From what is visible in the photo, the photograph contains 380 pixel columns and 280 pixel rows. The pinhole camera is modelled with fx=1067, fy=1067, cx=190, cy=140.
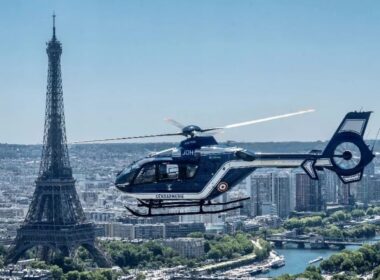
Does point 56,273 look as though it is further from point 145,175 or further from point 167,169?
point 167,169

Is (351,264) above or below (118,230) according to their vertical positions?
Result: below

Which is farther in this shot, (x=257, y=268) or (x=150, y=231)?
(x=150, y=231)

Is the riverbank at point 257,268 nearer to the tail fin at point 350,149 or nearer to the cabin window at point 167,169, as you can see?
the cabin window at point 167,169

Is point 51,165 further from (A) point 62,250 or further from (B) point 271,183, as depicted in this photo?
(B) point 271,183

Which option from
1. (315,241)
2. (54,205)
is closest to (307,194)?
(315,241)

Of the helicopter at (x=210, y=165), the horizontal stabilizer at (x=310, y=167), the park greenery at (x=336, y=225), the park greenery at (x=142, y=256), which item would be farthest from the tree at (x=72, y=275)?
the horizontal stabilizer at (x=310, y=167)

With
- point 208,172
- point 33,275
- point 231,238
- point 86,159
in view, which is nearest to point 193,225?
point 231,238

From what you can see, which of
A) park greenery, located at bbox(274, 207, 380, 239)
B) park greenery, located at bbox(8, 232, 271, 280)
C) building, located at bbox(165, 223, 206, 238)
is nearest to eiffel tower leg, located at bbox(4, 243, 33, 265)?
park greenery, located at bbox(8, 232, 271, 280)
